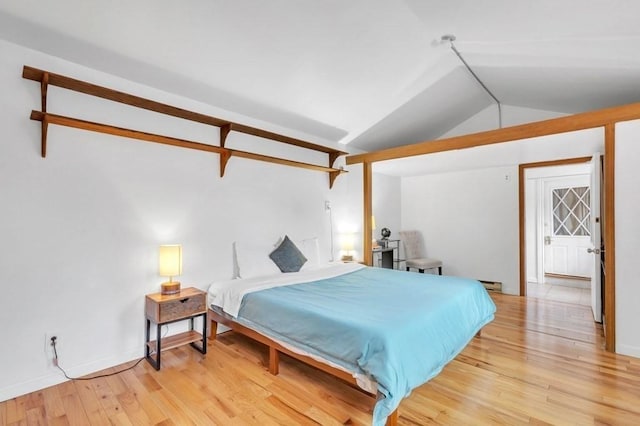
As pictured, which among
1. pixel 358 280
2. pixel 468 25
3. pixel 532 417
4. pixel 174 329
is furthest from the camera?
pixel 358 280

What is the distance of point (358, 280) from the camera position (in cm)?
A: 344

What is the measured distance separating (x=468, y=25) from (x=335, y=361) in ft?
10.2

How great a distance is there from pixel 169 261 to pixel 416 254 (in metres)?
4.77

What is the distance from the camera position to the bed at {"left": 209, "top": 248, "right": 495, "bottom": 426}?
71.8 inches

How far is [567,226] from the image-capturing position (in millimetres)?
6039

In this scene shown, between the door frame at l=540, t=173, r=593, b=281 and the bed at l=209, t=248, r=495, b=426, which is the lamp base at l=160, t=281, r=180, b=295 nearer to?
the bed at l=209, t=248, r=495, b=426

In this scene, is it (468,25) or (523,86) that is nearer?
(468,25)

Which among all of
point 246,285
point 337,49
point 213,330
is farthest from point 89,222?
point 337,49

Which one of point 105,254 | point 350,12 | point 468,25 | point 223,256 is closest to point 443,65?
point 468,25

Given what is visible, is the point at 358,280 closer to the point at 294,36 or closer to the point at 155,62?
the point at 294,36

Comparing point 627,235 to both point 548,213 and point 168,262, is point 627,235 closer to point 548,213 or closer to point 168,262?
point 548,213

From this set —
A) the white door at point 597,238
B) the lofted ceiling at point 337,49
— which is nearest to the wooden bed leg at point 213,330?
the lofted ceiling at point 337,49

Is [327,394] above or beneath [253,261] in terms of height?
beneath

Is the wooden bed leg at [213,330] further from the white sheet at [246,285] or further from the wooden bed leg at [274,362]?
the wooden bed leg at [274,362]
